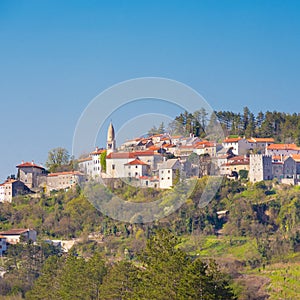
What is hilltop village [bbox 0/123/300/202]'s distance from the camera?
72.2 m

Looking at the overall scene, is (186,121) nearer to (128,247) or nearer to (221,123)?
(221,123)

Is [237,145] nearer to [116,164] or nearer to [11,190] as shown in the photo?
[116,164]

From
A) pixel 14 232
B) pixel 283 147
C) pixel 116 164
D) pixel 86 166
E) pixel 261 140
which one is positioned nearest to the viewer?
pixel 14 232

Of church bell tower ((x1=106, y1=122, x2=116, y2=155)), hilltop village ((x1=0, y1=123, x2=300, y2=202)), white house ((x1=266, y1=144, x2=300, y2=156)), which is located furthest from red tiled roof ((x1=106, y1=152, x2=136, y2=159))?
white house ((x1=266, y1=144, x2=300, y2=156))

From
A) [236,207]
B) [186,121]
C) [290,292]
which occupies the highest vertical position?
[186,121]

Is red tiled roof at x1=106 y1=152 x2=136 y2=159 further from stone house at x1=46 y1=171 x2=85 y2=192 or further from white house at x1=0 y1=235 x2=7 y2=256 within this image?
white house at x1=0 y1=235 x2=7 y2=256

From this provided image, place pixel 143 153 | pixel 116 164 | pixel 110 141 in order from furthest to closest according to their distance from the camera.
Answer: pixel 110 141
pixel 143 153
pixel 116 164

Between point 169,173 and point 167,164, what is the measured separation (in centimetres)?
98

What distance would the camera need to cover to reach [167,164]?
73000 mm

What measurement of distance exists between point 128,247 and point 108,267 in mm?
16147

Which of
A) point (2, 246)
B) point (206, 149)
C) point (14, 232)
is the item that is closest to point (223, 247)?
point (2, 246)

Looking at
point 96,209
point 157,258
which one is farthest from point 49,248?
point 157,258

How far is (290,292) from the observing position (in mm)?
51594

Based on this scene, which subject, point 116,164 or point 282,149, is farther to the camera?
point 282,149
